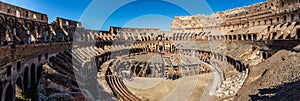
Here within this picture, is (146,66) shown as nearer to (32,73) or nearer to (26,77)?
(32,73)

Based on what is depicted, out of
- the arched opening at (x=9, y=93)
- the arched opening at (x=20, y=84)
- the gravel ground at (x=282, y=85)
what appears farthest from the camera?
the arched opening at (x=20, y=84)

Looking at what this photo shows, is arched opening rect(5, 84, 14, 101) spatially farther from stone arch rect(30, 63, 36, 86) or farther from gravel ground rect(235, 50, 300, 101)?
gravel ground rect(235, 50, 300, 101)

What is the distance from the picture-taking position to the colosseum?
10898 millimetres

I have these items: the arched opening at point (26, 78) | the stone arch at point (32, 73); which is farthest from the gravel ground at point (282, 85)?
the stone arch at point (32, 73)

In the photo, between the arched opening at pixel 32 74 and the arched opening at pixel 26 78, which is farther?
the arched opening at pixel 32 74

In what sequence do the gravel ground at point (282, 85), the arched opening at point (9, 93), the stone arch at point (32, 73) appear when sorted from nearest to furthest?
the gravel ground at point (282, 85)
the arched opening at point (9, 93)
the stone arch at point (32, 73)

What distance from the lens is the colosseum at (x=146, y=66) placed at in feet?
35.8

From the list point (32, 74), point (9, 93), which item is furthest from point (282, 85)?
point (32, 74)

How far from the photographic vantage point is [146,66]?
3116 cm

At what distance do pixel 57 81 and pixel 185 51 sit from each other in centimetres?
4029

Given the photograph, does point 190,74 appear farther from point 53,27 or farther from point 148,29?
point 148,29

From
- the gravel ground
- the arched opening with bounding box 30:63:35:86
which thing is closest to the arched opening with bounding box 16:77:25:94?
the arched opening with bounding box 30:63:35:86

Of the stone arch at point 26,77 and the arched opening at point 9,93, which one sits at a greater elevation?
the stone arch at point 26,77

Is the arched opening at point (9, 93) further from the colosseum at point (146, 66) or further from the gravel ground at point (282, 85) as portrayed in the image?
the gravel ground at point (282, 85)
